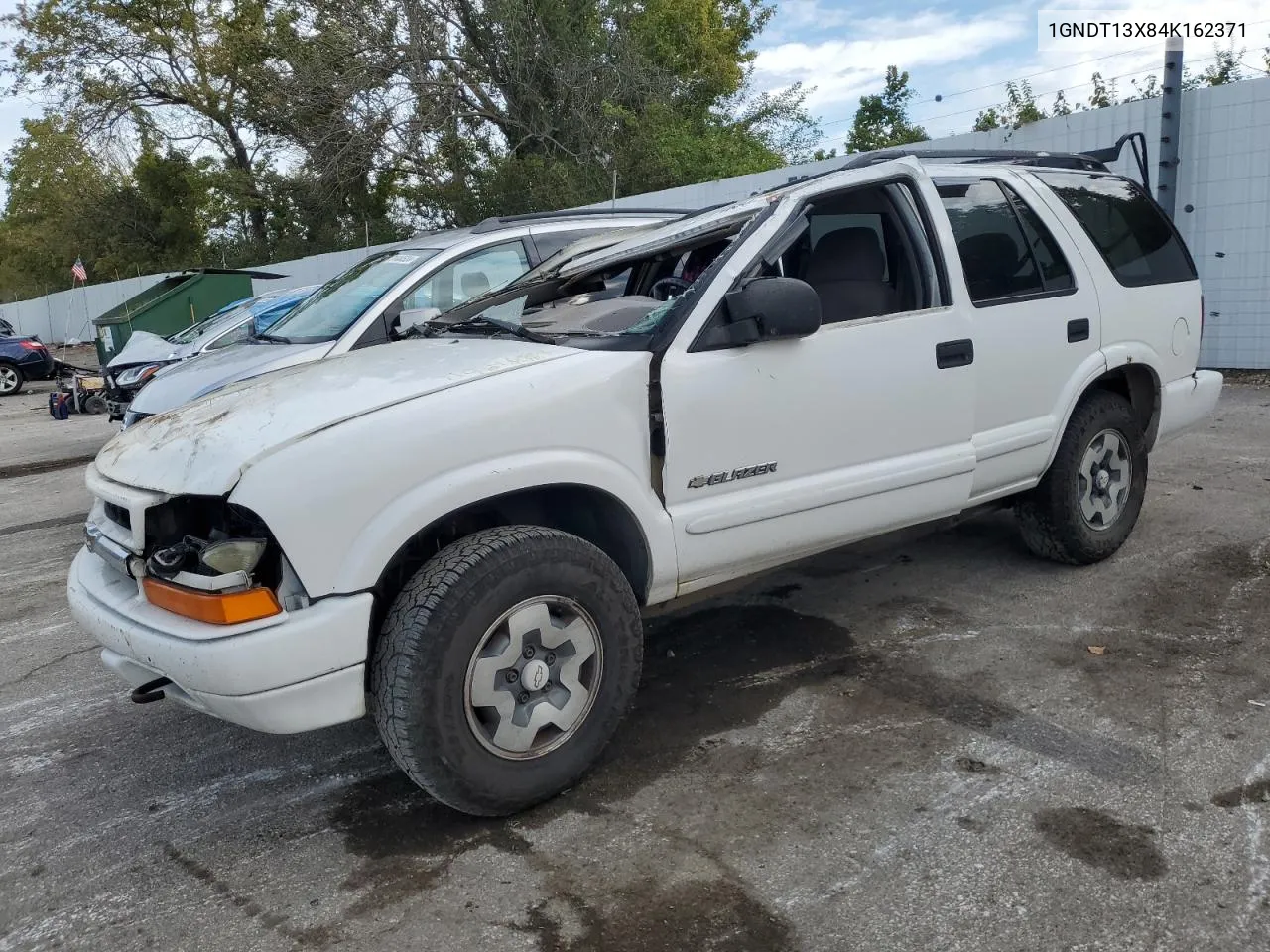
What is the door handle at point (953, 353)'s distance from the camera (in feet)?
13.0

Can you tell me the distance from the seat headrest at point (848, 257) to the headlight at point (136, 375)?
8.60 m

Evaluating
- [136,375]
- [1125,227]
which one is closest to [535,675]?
[1125,227]

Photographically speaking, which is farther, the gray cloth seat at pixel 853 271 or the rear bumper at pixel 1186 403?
the rear bumper at pixel 1186 403

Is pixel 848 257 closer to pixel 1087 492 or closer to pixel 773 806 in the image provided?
pixel 1087 492

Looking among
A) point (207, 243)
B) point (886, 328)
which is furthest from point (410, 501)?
point (207, 243)

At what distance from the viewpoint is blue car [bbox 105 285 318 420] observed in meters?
10.4

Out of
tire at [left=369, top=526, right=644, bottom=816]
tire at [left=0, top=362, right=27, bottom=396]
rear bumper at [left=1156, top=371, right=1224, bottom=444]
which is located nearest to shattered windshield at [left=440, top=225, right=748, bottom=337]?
tire at [left=369, top=526, right=644, bottom=816]

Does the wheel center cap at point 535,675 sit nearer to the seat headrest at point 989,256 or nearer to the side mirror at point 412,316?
the seat headrest at point 989,256

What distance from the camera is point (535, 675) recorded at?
9.72 ft

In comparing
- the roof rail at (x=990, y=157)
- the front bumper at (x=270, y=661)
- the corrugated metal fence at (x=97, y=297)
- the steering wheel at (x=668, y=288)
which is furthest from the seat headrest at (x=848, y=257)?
the corrugated metal fence at (x=97, y=297)

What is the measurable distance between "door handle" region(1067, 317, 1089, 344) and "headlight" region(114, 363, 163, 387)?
915cm

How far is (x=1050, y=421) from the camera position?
4477 millimetres

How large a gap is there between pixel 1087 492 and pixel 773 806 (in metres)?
2.64

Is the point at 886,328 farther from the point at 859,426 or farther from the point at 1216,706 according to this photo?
the point at 1216,706
